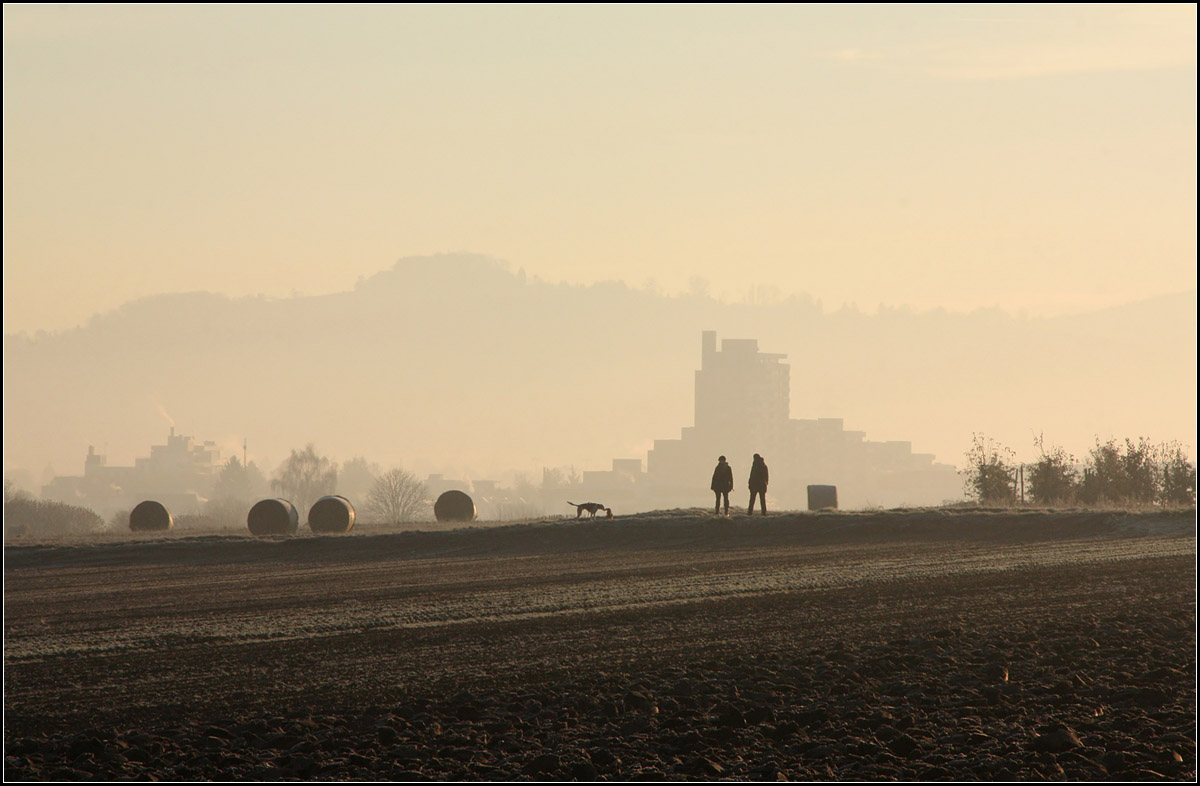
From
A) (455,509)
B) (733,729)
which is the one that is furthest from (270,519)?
(733,729)

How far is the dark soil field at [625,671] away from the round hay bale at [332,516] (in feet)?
57.1

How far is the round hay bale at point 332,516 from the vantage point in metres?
40.5

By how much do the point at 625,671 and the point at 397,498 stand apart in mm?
91600

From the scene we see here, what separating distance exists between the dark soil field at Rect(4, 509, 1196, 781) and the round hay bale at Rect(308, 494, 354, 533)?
1741 cm

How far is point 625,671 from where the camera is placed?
1276cm

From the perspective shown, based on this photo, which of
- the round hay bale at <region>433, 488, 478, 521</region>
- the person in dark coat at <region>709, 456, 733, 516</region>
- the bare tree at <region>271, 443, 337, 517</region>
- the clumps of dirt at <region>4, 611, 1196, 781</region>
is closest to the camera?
the clumps of dirt at <region>4, 611, 1196, 781</region>

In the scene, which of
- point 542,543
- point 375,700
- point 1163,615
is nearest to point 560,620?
point 375,700

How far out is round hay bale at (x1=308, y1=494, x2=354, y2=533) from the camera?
40469 millimetres

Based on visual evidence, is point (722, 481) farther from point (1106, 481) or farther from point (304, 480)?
point (304, 480)

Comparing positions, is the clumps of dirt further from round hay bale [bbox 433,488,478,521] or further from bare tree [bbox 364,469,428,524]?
bare tree [bbox 364,469,428,524]

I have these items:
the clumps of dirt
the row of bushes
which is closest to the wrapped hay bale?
the row of bushes

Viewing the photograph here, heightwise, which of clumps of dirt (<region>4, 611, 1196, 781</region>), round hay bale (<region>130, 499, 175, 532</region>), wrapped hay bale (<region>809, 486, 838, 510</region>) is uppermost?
wrapped hay bale (<region>809, 486, 838, 510</region>)

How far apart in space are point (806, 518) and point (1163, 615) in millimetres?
14374

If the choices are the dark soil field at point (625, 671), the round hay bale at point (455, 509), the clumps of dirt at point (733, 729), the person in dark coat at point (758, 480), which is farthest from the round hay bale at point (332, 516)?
the clumps of dirt at point (733, 729)
